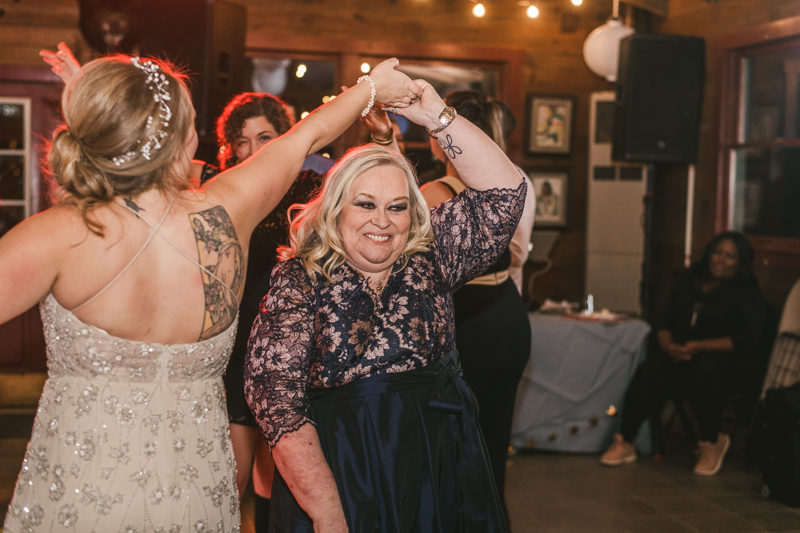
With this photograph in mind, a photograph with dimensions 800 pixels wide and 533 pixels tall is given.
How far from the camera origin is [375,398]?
58.7 inches

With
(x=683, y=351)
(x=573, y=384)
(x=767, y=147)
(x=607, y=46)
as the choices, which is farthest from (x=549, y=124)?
(x=573, y=384)

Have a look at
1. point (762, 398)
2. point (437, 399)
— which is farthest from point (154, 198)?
point (762, 398)

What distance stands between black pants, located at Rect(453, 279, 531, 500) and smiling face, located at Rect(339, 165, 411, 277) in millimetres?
796

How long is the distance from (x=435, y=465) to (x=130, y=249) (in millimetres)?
743

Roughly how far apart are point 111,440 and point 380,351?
54 cm

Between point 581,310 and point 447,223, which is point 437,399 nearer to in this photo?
point 447,223

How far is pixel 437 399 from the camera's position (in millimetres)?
1518

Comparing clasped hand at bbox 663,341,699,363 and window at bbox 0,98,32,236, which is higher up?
window at bbox 0,98,32,236

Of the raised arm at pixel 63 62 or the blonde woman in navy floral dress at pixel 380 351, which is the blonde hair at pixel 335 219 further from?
the raised arm at pixel 63 62

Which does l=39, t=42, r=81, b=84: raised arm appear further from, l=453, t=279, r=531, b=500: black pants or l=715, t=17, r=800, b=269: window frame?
l=715, t=17, r=800, b=269: window frame

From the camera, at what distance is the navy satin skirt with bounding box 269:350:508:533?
1.45 m

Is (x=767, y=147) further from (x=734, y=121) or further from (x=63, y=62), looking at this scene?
(x=63, y=62)

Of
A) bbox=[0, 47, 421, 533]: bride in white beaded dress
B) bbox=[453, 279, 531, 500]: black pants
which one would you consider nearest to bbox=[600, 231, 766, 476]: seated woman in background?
bbox=[453, 279, 531, 500]: black pants

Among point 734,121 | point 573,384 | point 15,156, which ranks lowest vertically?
point 573,384
